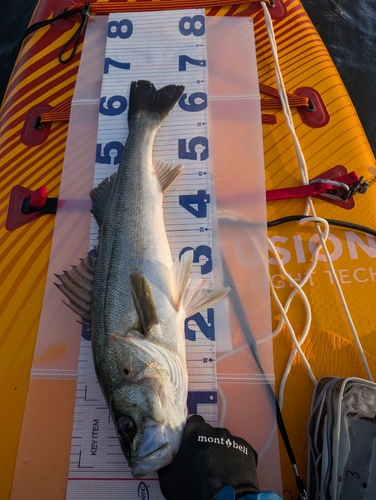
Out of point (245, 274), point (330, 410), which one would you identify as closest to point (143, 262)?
point (245, 274)

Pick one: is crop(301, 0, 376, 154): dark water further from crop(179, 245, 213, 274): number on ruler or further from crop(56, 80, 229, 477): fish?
crop(56, 80, 229, 477): fish

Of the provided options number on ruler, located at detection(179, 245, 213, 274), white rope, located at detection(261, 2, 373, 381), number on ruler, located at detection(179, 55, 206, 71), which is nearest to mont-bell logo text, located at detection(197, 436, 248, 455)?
white rope, located at detection(261, 2, 373, 381)

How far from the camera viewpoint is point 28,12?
15.5 feet

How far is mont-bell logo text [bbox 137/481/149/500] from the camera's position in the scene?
1.85 m

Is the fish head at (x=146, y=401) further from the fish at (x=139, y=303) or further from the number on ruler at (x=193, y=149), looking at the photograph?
the number on ruler at (x=193, y=149)

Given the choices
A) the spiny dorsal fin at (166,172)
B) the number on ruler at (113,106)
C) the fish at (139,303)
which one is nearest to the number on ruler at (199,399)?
the fish at (139,303)

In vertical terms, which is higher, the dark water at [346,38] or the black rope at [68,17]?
the dark water at [346,38]

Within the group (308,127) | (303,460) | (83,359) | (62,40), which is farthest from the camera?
(62,40)

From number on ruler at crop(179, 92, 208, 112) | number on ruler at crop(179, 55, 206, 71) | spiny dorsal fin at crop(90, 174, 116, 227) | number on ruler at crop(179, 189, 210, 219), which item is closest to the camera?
spiny dorsal fin at crop(90, 174, 116, 227)

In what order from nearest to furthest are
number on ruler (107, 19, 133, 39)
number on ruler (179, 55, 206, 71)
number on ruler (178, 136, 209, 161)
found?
number on ruler (178, 136, 209, 161), number on ruler (179, 55, 206, 71), number on ruler (107, 19, 133, 39)

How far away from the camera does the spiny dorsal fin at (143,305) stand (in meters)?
1.81

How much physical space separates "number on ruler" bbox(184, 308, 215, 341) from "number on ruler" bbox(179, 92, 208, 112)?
4.96 ft

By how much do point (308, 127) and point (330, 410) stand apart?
1.90 metres

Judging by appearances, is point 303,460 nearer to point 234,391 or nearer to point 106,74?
point 234,391
